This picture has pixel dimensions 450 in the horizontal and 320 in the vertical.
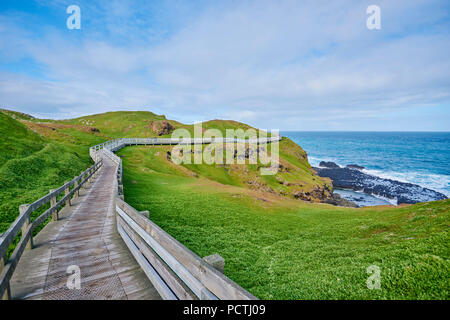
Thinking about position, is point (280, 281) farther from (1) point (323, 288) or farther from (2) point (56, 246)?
(2) point (56, 246)

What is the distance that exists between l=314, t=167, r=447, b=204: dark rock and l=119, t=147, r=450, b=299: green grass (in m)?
50.4

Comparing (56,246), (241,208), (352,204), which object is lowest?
(352,204)

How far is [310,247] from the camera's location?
9.66m

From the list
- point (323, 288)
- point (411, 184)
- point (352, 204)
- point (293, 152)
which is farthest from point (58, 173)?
point (411, 184)

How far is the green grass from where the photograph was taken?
523cm

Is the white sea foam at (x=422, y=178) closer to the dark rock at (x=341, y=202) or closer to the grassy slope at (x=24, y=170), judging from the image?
the dark rock at (x=341, y=202)

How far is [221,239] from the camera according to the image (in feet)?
34.4

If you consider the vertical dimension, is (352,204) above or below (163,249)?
below

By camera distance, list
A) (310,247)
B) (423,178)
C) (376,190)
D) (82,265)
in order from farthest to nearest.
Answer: (423,178)
(376,190)
(310,247)
(82,265)

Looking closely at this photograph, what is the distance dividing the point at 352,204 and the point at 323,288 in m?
48.9

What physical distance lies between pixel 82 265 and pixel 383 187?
76.2m

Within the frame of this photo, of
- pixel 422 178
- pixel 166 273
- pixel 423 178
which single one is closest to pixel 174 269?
pixel 166 273
